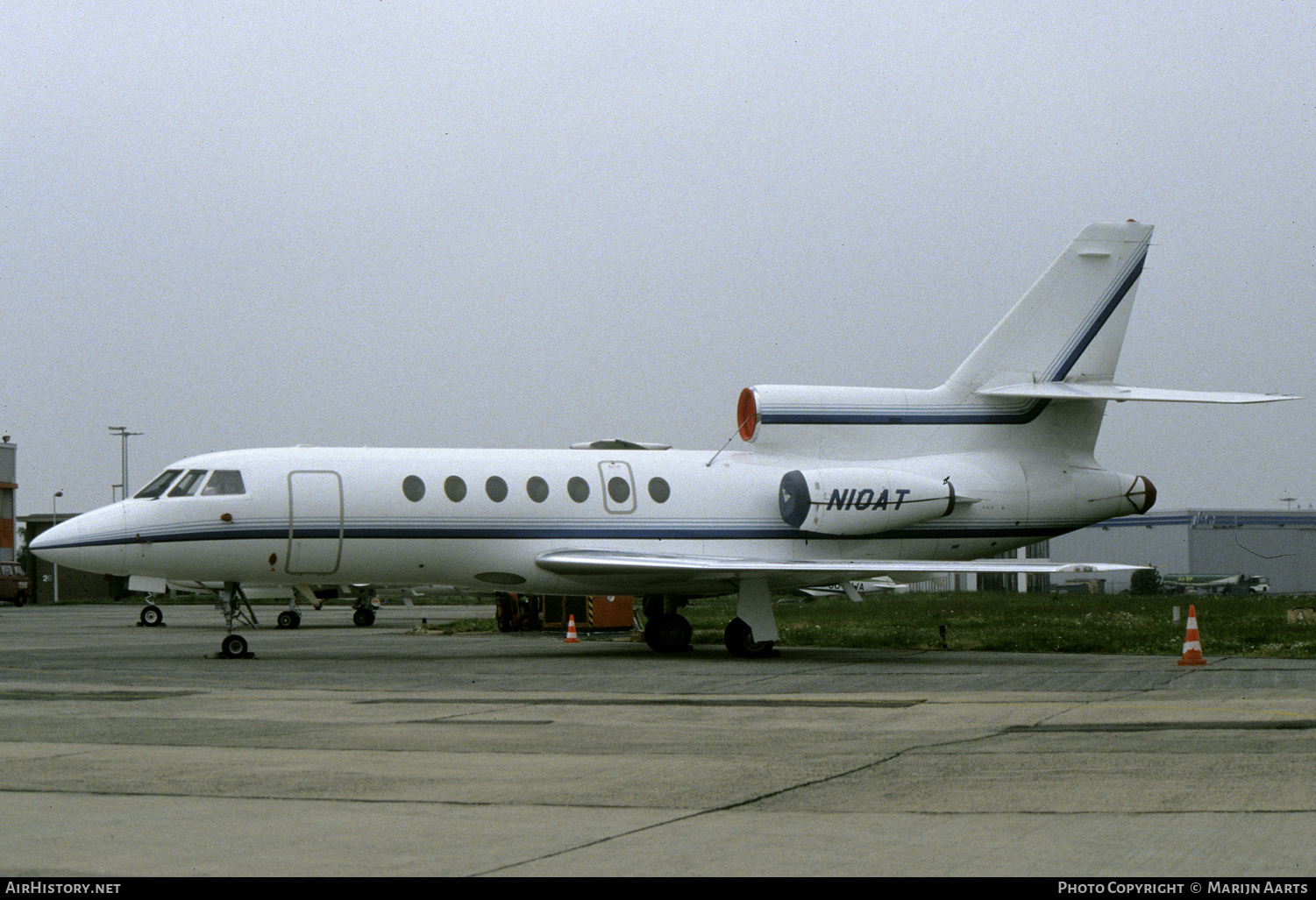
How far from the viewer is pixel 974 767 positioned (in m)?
9.13

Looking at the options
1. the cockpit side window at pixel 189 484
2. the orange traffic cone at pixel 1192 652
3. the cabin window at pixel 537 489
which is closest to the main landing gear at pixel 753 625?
the cabin window at pixel 537 489

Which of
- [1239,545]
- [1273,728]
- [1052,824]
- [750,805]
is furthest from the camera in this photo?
[1239,545]

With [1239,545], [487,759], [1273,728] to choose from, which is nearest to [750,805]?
[487,759]

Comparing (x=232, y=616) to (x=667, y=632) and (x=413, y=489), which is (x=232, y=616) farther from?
(x=667, y=632)

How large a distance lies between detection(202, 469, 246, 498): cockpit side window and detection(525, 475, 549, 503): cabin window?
4.25 meters

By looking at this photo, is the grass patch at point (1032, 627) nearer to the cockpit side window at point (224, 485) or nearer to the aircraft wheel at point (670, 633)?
the aircraft wheel at point (670, 633)

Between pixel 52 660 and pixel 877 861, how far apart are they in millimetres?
17582

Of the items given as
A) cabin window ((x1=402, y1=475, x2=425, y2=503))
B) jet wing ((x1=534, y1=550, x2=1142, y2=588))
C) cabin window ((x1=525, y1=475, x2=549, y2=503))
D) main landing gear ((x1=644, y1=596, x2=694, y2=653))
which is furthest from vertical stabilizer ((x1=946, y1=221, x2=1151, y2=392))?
cabin window ((x1=402, y1=475, x2=425, y2=503))

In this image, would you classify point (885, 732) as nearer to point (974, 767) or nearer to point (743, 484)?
point (974, 767)

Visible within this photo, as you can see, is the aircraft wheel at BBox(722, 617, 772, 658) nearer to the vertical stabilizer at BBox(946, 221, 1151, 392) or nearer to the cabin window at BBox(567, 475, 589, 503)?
the cabin window at BBox(567, 475, 589, 503)

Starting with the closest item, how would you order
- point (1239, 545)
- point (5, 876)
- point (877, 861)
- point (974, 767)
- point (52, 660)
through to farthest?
point (5, 876) → point (877, 861) → point (974, 767) → point (52, 660) → point (1239, 545)

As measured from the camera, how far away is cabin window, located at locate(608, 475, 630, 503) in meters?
22.8

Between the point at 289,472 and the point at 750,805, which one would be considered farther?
the point at 289,472

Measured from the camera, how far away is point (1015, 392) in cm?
2367
